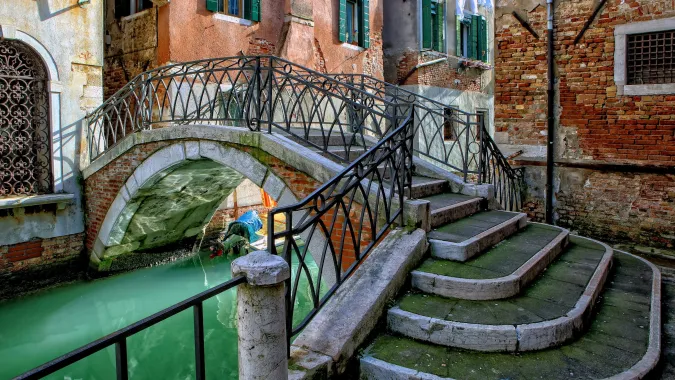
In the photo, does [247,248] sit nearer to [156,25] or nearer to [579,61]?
[156,25]

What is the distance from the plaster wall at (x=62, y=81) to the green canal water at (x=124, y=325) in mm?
967

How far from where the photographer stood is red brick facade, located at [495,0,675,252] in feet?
22.1

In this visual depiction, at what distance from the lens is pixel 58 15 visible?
7734 mm

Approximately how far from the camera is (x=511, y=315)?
Answer: 324cm

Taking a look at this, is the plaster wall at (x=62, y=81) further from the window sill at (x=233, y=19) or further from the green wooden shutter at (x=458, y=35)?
the green wooden shutter at (x=458, y=35)

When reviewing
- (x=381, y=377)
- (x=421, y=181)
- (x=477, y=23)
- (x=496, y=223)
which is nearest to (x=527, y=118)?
(x=421, y=181)

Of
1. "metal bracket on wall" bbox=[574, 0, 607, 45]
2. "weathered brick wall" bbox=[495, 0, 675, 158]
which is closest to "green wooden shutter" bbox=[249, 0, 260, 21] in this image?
"weathered brick wall" bbox=[495, 0, 675, 158]

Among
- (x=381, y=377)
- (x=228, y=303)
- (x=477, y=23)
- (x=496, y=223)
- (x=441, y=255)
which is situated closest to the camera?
(x=381, y=377)

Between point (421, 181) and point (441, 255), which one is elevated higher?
point (421, 181)

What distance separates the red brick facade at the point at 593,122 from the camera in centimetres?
672

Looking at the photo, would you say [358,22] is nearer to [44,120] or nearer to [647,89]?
[647,89]

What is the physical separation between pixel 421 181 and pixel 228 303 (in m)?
3.94

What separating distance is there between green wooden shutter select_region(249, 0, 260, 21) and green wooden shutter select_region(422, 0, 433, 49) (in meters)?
5.15

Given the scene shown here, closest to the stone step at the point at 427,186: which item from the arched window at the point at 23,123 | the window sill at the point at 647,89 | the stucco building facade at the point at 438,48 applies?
the window sill at the point at 647,89
